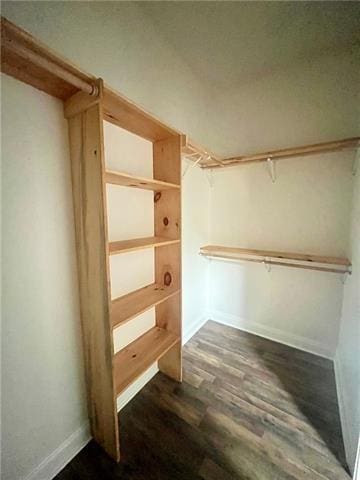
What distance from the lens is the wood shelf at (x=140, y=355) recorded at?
118 centimetres

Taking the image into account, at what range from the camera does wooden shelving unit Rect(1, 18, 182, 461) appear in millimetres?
771

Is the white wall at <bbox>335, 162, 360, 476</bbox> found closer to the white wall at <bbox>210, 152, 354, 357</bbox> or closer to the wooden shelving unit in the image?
the white wall at <bbox>210, 152, 354, 357</bbox>

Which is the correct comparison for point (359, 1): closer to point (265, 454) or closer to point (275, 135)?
point (275, 135)

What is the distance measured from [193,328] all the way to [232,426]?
3.40 feet

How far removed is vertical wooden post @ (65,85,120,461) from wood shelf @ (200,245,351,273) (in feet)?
4.91

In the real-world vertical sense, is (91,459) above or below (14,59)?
below

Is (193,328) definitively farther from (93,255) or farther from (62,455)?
(93,255)

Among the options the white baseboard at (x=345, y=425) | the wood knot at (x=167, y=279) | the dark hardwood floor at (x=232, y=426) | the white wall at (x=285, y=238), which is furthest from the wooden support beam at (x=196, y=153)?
the white baseboard at (x=345, y=425)

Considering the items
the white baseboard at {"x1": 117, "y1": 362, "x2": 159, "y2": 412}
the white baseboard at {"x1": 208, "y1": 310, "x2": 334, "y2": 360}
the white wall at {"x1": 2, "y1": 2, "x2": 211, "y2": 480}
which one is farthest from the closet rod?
the white wall at {"x1": 2, "y1": 2, "x2": 211, "y2": 480}

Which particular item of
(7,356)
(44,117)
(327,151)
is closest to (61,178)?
(44,117)

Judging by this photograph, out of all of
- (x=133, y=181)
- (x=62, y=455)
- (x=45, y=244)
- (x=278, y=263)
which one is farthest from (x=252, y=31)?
(x=62, y=455)

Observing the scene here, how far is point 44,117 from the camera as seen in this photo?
0.92 m

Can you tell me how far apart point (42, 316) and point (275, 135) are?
2446 mm

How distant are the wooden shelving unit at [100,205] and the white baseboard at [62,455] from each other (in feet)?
0.20
